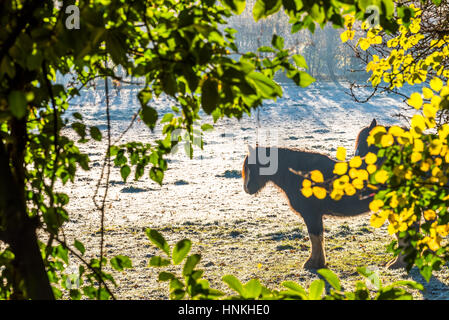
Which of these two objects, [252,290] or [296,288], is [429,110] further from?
[252,290]

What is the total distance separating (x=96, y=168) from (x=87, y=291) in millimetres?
11752

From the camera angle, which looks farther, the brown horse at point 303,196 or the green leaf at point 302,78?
the brown horse at point 303,196

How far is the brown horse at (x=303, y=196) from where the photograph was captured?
6.50 m

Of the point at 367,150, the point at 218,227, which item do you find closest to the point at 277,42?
the point at 367,150

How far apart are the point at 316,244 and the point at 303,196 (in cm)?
75

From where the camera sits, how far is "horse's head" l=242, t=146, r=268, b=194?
22.5 feet

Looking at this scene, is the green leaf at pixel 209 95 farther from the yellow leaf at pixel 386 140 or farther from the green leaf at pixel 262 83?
the yellow leaf at pixel 386 140

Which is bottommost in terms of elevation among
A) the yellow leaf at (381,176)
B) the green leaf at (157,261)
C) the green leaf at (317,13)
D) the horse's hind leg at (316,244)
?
the horse's hind leg at (316,244)

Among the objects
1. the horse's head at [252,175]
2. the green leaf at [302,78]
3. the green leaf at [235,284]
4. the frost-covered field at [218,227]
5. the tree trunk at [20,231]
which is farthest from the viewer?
the horse's head at [252,175]

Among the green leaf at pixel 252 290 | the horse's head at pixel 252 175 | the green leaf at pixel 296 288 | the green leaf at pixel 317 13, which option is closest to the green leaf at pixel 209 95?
the green leaf at pixel 317 13

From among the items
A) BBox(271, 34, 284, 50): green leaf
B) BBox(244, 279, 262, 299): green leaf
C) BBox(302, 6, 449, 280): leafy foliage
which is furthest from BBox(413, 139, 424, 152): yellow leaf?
BBox(244, 279, 262, 299): green leaf
